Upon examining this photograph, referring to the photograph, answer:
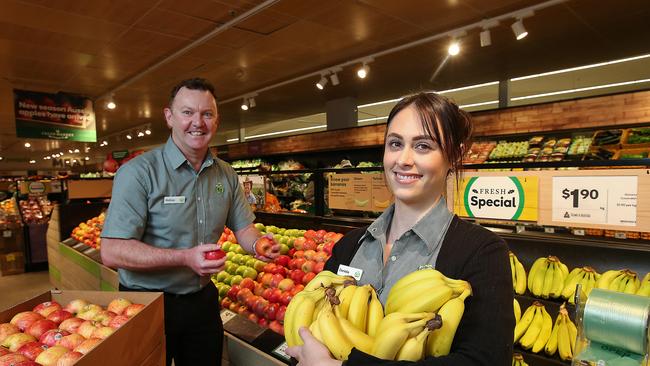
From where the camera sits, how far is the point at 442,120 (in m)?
1.11

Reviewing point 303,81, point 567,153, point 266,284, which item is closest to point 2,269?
point 303,81

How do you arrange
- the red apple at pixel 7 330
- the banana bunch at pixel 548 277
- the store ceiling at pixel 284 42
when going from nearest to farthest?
the red apple at pixel 7 330, the banana bunch at pixel 548 277, the store ceiling at pixel 284 42

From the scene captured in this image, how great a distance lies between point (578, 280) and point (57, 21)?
546 cm

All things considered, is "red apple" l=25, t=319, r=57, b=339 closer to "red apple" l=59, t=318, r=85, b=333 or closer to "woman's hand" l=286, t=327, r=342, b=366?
"red apple" l=59, t=318, r=85, b=333

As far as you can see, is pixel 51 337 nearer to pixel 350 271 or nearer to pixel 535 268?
pixel 350 271

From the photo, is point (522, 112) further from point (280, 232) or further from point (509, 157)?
point (280, 232)

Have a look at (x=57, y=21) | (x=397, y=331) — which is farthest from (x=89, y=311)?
(x=57, y=21)

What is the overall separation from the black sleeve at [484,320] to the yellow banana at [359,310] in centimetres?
14

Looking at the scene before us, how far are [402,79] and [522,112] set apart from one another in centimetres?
253

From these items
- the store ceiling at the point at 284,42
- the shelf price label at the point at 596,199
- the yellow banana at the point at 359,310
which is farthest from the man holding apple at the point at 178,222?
the store ceiling at the point at 284,42

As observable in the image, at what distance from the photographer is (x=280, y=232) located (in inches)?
149

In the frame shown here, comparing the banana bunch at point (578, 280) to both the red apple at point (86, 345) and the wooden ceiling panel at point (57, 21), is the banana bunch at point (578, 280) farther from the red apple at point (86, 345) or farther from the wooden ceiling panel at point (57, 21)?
the wooden ceiling panel at point (57, 21)

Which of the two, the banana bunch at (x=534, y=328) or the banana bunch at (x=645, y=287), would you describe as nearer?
the banana bunch at (x=645, y=287)

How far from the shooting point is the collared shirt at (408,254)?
3.67 ft
